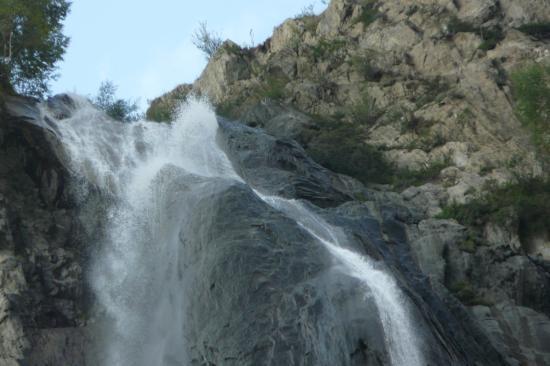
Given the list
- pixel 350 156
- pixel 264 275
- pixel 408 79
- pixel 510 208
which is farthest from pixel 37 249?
pixel 408 79

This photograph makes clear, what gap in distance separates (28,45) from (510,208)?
79.6 feet

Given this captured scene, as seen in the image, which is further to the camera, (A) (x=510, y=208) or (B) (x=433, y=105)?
(B) (x=433, y=105)

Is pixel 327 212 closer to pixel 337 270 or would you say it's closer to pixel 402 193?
pixel 337 270

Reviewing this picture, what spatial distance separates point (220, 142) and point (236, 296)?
50.9ft

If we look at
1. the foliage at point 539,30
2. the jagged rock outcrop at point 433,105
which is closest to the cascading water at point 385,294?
the jagged rock outcrop at point 433,105

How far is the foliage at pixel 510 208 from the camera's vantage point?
32844 millimetres

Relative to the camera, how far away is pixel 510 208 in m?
32.8

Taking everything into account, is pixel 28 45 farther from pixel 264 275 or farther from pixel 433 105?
pixel 433 105

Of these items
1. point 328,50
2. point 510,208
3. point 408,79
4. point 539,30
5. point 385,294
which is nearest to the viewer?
point 385,294

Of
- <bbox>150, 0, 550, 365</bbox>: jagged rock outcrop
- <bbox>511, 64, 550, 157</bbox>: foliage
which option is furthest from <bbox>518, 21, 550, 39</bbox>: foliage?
<bbox>511, 64, 550, 157</bbox>: foliage

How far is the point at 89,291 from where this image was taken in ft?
74.0

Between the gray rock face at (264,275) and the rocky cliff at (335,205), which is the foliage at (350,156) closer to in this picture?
the rocky cliff at (335,205)

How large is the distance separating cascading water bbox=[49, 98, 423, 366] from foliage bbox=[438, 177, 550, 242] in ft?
41.5

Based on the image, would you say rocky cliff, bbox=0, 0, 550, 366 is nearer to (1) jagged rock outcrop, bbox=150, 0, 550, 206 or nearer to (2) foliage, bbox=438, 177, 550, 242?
(1) jagged rock outcrop, bbox=150, 0, 550, 206
